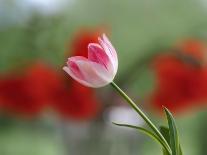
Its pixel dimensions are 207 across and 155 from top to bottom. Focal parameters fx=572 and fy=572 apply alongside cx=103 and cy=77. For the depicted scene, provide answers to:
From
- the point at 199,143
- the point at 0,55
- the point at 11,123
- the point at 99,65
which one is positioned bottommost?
the point at 199,143

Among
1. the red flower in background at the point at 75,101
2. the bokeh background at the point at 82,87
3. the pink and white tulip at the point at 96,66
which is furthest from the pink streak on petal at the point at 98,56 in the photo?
the red flower in background at the point at 75,101

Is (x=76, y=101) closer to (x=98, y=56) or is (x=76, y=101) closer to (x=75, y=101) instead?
(x=75, y=101)

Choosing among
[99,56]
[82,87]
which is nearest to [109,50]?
[99,56]

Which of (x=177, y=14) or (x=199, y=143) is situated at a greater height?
(x=177, y=14)

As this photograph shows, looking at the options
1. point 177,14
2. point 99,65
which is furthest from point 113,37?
point 99,65

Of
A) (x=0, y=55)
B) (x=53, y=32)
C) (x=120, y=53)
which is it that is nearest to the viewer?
(x=53, y=32)

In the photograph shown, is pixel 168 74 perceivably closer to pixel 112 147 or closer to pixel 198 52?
pixel 198 52

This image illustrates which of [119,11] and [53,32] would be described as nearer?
[53,32]
